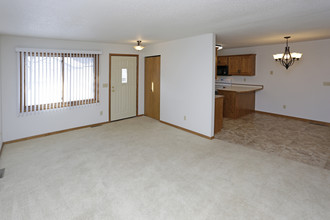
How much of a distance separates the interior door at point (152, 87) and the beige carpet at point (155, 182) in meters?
2.12

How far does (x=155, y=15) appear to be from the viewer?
288 centimetres

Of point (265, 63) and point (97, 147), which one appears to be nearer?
point (97, 147)

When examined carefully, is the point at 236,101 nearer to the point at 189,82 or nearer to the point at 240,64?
the point at 240,64

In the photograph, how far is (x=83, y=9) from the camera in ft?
8.57

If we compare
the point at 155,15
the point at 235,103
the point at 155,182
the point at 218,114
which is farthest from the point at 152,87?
the point at 155,182

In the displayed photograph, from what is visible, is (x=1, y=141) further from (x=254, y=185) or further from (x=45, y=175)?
(x=254, y=185)

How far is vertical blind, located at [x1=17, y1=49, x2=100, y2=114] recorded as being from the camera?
447 centimetres

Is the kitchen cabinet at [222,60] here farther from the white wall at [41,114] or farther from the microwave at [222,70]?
the white wall at [41,114]

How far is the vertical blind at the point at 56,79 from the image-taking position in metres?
4.47

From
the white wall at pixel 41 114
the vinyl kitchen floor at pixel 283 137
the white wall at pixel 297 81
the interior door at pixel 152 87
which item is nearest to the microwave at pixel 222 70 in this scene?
the white wall at pixel 297 81

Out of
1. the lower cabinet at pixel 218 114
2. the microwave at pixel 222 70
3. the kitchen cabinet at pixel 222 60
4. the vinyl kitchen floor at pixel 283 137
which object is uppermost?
the kitchen cabinet at pixel 222 60

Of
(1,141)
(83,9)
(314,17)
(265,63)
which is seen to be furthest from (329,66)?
(1,141)

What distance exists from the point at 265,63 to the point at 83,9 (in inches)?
244

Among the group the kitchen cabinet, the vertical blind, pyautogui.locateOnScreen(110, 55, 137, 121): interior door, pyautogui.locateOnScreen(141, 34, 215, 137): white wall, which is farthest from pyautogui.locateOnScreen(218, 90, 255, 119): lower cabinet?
the vertical blind
